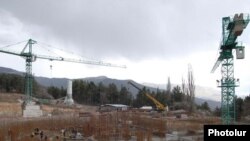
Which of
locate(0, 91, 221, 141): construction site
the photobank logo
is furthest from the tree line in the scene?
the photobank logo

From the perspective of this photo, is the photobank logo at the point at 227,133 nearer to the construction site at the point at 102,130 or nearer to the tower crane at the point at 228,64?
the construction site at the point at 102,130

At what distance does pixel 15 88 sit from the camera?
9619 centimetres

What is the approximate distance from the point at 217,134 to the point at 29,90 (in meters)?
63.1

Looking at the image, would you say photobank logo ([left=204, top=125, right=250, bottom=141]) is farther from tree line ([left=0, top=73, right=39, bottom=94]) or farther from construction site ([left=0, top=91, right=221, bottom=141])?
tree line ([left=0, top=73, right=39, bottom=94])

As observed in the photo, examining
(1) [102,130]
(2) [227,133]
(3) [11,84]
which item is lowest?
(1) [102,130]

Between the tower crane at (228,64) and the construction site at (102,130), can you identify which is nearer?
the construction site at (102,130)

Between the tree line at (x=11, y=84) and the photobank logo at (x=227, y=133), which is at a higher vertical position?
the tree line at (x=11, y=84)

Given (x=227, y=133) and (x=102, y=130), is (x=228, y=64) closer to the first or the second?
(x=102, y=130)

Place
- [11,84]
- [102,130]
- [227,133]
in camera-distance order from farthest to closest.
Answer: [11,84]
[102,130]
[227,133]

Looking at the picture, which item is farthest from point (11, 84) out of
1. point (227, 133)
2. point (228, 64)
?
point (227, 133)

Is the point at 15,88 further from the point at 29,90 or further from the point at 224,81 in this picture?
the point at 224,81

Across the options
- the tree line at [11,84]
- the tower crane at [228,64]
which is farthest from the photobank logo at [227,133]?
the tree line at [11,84]

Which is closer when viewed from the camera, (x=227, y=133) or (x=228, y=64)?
(x=227, y=133)

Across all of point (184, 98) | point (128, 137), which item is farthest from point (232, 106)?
point (184, 98)
